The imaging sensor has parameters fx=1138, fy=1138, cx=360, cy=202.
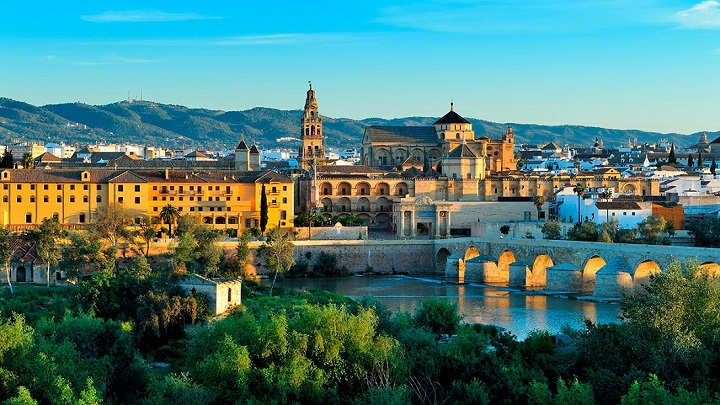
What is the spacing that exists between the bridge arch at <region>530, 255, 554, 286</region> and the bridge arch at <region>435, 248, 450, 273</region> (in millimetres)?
6313

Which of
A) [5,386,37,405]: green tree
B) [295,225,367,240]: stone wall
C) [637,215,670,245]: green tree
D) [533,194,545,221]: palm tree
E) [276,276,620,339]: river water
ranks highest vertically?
[533,194,545,221]: palm tree

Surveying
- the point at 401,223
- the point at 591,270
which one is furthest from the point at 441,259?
the point at 591,270

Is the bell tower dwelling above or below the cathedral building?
above

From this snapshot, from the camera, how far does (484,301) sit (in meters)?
40.6

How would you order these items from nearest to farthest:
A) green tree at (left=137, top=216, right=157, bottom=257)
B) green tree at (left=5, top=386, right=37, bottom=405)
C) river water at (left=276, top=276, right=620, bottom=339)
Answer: green tree at (left=5, top=386, right=37, bottom=405), river water at (left=276, top=276, right=620, bottom=339), green tree at (left=137, top=216, right=157, bottom=257)

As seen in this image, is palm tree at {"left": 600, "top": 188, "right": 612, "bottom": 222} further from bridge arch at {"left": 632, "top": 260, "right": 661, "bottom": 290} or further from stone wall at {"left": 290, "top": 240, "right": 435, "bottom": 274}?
bridge arch at {"left": 632, "top": 260, "right": 661, "bottom": 290}

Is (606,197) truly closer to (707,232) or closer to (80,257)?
(707,232)

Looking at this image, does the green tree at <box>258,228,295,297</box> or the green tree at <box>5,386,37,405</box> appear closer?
the green tree at <box>5,386,37,405</box>

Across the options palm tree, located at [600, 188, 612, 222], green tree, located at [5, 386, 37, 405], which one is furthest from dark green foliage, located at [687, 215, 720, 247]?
green tree, located at [5, 386, 37, 405]

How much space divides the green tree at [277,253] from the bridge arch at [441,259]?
25.1ft

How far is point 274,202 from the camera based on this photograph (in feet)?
177

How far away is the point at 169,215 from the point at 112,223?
3040mm

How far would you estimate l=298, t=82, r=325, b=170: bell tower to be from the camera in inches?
2771

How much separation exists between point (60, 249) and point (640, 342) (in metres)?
26.3
